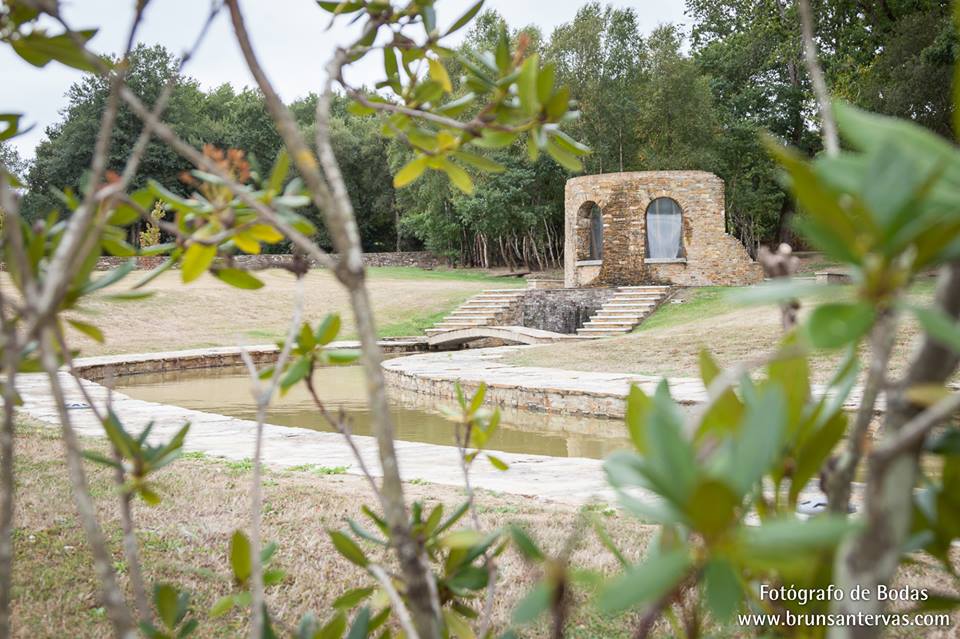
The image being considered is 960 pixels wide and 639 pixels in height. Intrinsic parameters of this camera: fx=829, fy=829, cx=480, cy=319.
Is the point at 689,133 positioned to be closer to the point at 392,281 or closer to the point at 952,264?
the point at 392,281

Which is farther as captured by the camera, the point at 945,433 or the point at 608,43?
the point at 608,43

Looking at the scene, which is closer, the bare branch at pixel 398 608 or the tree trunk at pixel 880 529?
the tree trunk at pixel 880 529

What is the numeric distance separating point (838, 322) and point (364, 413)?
9163mm

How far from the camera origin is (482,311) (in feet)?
64.3

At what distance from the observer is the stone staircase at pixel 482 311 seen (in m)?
19.0

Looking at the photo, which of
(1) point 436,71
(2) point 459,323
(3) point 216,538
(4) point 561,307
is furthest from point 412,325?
(1) point 436,71

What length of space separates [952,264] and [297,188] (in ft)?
2.53

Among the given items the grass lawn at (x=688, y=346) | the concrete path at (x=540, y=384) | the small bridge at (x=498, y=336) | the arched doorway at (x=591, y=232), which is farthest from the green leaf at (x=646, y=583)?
the arched doorway at (x=591, y=232)

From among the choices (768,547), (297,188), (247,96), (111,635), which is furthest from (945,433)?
(247,96)

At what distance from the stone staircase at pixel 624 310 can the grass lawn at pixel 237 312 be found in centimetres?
489

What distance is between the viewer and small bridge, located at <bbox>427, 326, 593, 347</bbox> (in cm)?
Result: 1586

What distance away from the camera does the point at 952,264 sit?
521 mm

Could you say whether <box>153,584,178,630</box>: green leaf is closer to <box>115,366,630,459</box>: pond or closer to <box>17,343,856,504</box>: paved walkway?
<box>17,343,856,504</box>: paved walkway

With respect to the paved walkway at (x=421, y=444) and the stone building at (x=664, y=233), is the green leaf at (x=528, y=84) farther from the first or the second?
the stone building at (x=664, y=233)
